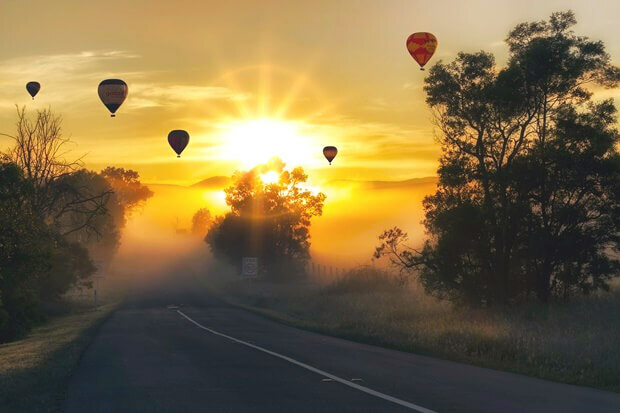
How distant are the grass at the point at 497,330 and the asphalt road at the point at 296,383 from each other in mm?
1336

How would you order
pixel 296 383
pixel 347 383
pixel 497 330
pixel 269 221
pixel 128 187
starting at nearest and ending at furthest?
1. pixel 347 383
2. pixel 296 383
3. pixel 497 330
4. pixel 269 221
5. pixel 128 187

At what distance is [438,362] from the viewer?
1730 centimetres

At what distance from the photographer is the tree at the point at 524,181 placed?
108ft

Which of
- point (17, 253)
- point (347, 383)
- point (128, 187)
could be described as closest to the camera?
point (347, 383)

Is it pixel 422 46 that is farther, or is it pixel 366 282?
pixel 366 282

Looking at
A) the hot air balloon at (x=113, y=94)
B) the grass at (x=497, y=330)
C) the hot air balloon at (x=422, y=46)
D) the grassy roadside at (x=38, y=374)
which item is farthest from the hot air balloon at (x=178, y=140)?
the grassy roadside at (x=38, y=374)

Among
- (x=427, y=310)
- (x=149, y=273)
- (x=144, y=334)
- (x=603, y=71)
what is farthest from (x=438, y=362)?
(x=149, y=273)

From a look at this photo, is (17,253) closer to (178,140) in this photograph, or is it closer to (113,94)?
(113,94)

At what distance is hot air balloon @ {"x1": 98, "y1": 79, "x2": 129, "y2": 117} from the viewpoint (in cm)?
4925

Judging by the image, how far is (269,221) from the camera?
8588 centimetres

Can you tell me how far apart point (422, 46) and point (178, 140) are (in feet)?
64.7

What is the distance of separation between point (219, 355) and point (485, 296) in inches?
737

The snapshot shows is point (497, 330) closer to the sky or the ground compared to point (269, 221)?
closer to the ground

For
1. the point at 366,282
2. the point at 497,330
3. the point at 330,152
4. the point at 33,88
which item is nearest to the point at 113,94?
the point at 33,88
